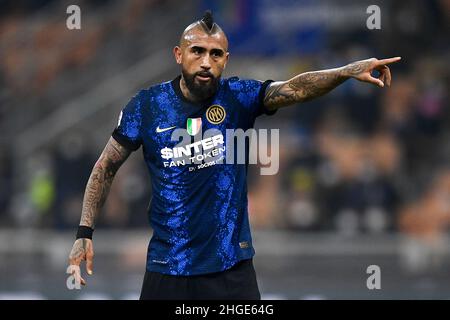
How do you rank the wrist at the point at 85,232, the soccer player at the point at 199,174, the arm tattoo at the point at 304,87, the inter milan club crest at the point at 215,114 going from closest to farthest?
1. the arm tattoo at the point at 304,87
2. the soccer player at the point at 199,174
3. the inter milan club crest at the point at 215,114
4. the wrist at the point at 85,232

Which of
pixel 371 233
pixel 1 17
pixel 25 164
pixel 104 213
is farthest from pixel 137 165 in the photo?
pixel 1 17

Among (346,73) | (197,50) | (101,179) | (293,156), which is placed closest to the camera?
(346,73)

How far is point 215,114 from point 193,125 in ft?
0.45

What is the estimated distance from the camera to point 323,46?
667 inches

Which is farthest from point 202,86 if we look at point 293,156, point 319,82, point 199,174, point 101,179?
point 293,156

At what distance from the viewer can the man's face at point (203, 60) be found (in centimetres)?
610

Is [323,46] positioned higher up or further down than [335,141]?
higher up

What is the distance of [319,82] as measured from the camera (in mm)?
6031

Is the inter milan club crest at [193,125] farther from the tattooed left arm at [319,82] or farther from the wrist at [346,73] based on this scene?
the wrist at [346,73]

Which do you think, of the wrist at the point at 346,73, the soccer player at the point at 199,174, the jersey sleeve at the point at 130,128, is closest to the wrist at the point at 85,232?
the soccer player at the point at 199,174

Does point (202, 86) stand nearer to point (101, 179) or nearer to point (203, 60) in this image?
point (203, 60)

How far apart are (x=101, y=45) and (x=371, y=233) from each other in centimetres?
648

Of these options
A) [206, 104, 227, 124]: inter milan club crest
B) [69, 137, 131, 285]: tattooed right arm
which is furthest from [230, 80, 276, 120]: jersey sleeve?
[69, 137, 131, 285]: tattooed right arm
